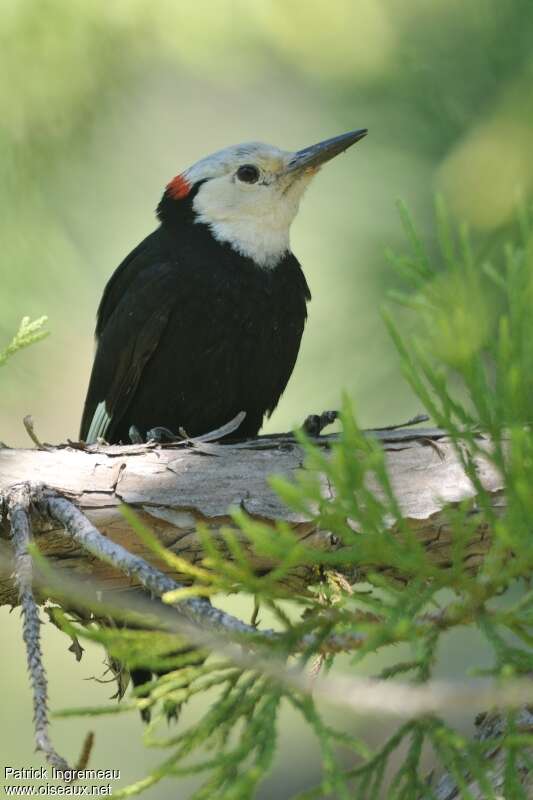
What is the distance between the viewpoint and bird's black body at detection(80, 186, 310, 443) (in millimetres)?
3211

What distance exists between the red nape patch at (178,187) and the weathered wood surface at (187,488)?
5.00ft

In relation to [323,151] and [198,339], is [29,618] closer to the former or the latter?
[198,339]

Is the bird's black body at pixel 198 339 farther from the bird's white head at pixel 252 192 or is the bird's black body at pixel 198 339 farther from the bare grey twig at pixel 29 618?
the bare grey twig at pixel 29 618

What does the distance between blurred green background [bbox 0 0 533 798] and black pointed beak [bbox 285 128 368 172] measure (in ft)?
0.15

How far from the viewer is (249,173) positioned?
3711 mm

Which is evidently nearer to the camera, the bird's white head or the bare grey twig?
the bare grey twig

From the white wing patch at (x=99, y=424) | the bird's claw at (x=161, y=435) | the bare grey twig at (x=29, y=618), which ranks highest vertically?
the white wing patch at (x=99, y=424)

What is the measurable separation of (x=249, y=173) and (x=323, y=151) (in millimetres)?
409

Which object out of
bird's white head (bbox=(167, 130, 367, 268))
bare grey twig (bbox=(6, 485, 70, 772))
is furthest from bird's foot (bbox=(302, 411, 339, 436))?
bare grey twig (bbox=(6, 485, 70, 772))

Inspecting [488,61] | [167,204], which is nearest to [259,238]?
[167,204]

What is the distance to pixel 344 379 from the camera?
299 cm

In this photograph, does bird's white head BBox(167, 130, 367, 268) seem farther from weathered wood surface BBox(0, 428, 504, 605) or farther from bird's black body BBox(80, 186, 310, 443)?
weathered wood surface BBox(0, 428, 504, 605)

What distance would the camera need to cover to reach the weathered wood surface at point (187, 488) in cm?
223

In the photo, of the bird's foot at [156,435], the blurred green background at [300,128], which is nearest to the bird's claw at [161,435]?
the bird's foot at [156,435]
